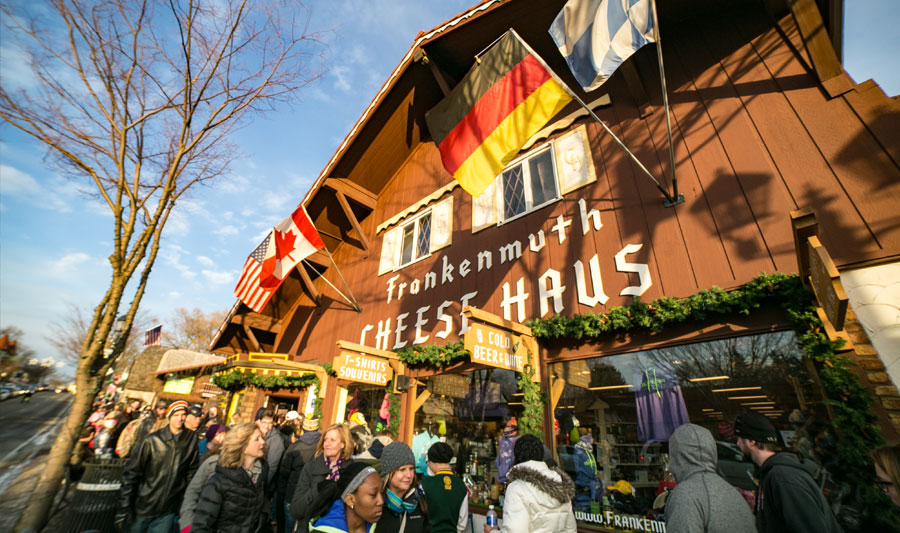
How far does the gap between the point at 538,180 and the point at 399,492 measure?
6.26 m

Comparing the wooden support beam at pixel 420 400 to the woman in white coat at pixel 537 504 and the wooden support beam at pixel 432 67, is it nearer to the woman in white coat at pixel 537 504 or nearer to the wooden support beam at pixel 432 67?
the woman in white coat at pixel 537 504

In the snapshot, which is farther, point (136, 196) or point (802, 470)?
point (136, 196)

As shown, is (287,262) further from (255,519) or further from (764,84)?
(764,84)

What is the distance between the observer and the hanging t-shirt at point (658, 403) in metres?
4.70

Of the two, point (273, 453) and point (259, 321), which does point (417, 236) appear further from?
point (259, 321)

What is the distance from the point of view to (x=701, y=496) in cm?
210

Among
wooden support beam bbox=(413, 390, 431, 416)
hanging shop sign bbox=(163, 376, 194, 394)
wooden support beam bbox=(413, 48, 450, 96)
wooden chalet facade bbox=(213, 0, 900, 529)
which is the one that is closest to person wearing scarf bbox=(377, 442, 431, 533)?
wooden chalet facade bbox=(213, 0, 900, 529)

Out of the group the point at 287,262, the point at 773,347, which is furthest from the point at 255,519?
the point at 287,262

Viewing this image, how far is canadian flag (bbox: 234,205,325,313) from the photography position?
9406 mm

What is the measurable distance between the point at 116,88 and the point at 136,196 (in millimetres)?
1563

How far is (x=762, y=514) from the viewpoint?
8.23 feet

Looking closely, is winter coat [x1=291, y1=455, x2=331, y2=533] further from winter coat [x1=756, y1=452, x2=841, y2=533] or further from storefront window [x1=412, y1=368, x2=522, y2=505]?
winter coat [x1=756, y1=452, x2=841, y2=533]

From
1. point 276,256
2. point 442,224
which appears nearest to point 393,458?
point 442,224

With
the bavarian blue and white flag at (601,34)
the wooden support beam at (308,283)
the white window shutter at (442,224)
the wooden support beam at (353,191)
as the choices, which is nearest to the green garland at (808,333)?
the bavarian blue and white flag at (601,34)
